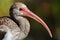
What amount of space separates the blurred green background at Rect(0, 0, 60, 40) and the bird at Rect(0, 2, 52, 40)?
666mm

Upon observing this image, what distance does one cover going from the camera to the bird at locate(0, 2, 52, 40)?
8586 millimetres

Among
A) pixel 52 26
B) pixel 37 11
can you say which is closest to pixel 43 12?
pixel 37 11

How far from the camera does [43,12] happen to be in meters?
11.4

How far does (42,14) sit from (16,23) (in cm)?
237

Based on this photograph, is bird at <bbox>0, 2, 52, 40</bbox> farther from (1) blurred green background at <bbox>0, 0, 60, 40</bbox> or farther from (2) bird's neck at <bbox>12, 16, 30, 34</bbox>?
(1) blurred green background at <bbox>0, 0, 60, 40</bbox>

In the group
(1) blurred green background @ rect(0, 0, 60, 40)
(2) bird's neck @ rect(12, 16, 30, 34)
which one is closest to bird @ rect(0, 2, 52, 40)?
(2) bird's neck @ rect(12, 16, 30, 34)

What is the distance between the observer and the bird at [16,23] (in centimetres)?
859

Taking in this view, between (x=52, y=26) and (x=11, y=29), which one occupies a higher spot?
(x=11, y=29)

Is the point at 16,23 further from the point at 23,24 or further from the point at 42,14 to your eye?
the point at 42,14

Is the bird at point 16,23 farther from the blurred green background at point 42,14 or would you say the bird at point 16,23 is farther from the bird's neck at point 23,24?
the blurred green background at point 42,14

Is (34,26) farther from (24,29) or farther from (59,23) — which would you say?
(24,29)

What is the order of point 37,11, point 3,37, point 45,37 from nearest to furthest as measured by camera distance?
point 3,37 → point 45,37 → point 37,11

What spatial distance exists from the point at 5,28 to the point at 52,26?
2.19 m

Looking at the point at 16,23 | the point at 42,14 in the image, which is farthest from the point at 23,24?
the point at 42,14
